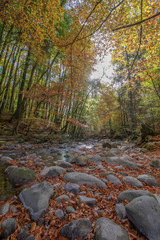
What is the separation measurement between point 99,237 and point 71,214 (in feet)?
1.51

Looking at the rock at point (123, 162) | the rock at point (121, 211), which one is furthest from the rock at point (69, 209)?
the rock at point (123, 162)

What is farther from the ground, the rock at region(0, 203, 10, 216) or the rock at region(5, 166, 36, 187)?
the rock at region(0, 203, 10, 216)

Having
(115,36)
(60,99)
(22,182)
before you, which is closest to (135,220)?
(22,182)

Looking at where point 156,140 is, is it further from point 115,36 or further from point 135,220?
point 135,220

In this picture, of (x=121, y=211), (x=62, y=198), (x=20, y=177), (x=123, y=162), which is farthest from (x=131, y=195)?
(x=20, y=177)

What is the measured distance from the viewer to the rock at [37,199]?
135 cm

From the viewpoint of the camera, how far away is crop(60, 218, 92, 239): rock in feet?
3.56

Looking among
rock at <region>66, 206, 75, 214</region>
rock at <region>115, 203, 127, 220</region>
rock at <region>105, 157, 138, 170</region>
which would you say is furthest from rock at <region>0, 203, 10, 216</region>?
rock at <region>105, 157, 138, 170</region>

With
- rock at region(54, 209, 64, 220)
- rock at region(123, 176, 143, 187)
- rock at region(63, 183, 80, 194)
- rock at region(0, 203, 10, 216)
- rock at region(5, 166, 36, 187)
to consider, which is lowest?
rock at region(5, 166, 36, 187)

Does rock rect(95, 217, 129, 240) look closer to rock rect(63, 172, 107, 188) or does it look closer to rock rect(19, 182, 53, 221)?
rock rect(19, 182, 53, 221)

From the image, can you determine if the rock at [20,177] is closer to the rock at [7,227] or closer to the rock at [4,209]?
the rock at [4,209]

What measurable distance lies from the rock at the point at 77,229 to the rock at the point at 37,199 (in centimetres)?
38

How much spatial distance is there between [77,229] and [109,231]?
0.33m

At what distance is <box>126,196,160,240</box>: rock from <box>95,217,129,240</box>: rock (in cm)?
19
